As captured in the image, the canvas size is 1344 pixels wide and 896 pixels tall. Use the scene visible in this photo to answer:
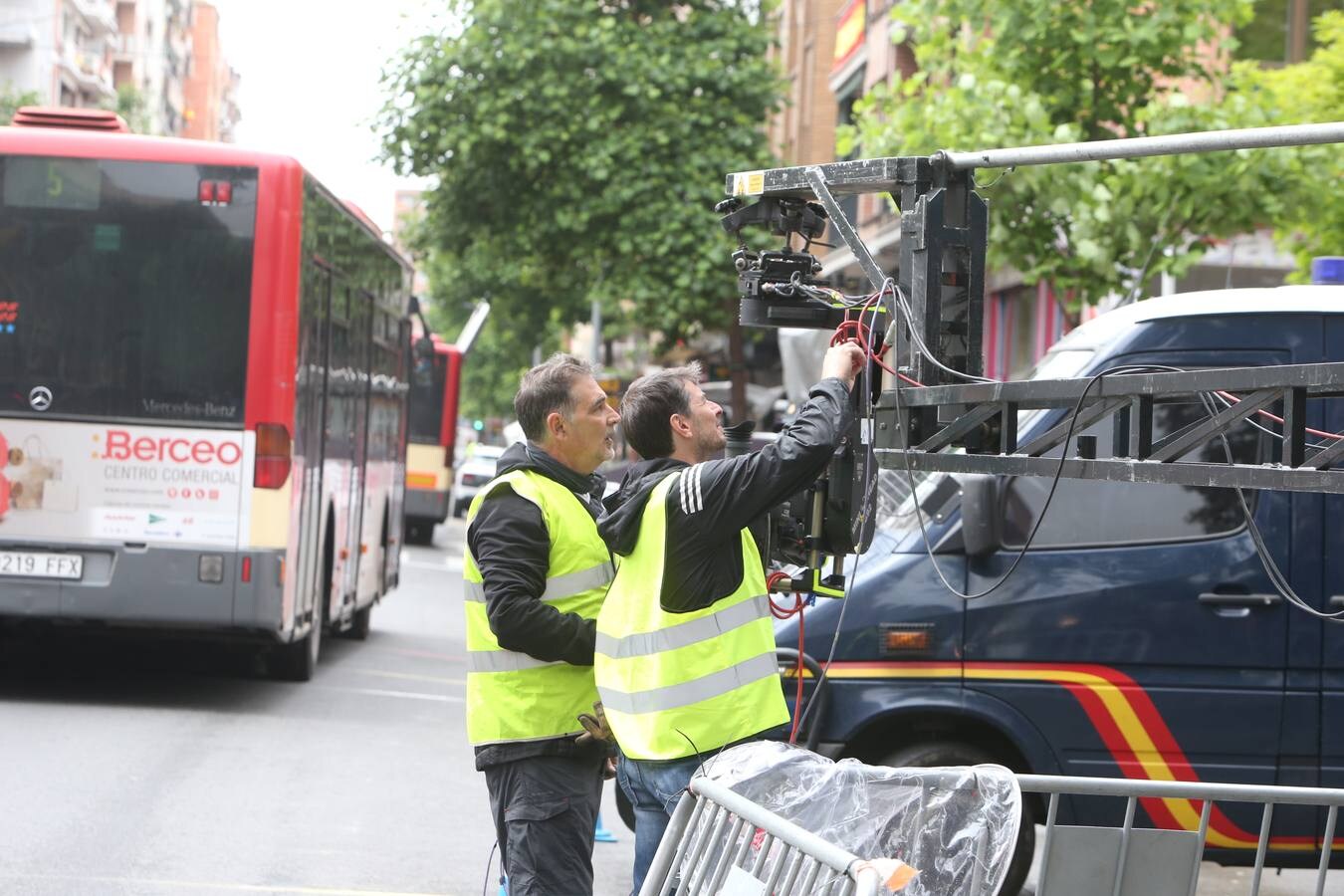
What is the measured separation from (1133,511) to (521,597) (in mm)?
3008

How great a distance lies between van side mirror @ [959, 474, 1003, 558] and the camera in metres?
6.52

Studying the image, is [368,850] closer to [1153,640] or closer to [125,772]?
[125,772]

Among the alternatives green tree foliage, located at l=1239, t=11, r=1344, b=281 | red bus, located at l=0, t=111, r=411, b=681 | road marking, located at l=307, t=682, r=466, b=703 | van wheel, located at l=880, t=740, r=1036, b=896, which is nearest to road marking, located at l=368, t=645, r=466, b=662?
road marking, located at l=307, t=682, r=466, b=703

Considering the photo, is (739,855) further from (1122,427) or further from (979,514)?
(979,514)

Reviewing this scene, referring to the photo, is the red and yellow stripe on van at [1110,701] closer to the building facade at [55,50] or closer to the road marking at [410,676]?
the road marking at [410,676]

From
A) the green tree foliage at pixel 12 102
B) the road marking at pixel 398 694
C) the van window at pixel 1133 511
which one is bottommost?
the road marking at pixel 398 694

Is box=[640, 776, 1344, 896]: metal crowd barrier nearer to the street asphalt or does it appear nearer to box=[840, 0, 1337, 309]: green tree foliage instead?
the street asphalt

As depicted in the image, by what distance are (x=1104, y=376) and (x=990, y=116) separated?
9.18 m

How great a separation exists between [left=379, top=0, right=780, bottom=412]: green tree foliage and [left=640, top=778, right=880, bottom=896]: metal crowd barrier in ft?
71.3

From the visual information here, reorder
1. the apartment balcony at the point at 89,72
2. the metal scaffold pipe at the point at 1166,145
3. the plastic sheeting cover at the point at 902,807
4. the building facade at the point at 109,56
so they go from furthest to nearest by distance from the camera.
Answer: the apartment balcony at the point at 89,72, the building facade at the point at 109,56, the metal scaffold pipe at the point at 1166,145, the plastic sheeting cover at the point at 902,807

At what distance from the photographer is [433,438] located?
3131 centimetres

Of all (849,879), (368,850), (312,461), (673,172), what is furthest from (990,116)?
(673,172)

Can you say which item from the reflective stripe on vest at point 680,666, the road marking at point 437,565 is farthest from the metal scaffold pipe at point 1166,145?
the road marking at point 437,565

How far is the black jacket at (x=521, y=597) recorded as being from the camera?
446 centimetres
